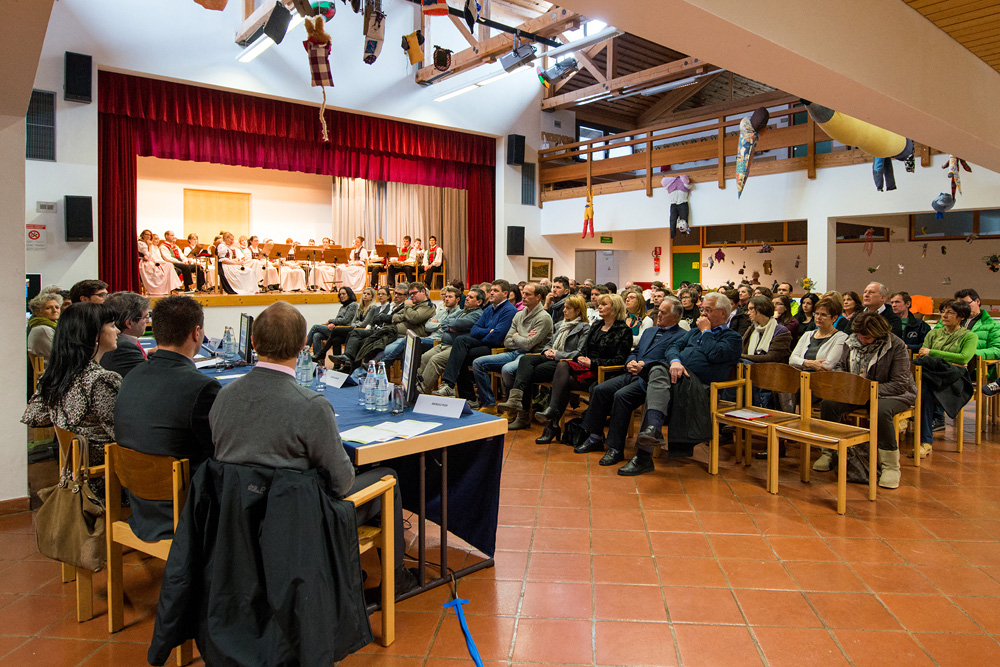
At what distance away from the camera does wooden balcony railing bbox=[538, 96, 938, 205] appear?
9.05 m

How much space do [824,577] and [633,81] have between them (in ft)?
32.5

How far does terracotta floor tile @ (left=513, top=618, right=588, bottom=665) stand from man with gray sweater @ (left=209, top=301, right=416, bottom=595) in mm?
838

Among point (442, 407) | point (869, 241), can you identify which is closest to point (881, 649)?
point (442, 407)

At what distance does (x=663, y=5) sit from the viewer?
6.85 feet

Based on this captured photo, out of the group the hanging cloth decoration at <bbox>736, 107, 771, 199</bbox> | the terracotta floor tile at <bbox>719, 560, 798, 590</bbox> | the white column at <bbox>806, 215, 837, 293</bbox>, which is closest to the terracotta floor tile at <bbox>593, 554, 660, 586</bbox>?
the terracotta floor tile at <bbox>719, 560, 798, 590</bbox>

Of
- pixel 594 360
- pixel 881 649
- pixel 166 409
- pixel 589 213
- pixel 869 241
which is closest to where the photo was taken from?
pixel 166 409

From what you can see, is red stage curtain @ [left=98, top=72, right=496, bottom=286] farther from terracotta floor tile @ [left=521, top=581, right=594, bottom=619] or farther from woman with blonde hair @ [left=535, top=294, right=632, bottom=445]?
terracotta floor tile @ [left=521, top=581, right=594, bottom=619]

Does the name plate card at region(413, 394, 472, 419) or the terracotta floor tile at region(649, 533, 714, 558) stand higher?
the name plate card at region(413, 394, 472, 419)

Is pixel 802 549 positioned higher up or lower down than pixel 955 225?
lower down

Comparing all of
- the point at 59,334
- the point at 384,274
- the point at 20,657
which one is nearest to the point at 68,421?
the point at 59,334

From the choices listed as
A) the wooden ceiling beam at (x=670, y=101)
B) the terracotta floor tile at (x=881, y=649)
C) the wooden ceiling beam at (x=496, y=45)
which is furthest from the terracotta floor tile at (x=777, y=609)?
the wooden ceiling beam at (x=670, y=101)

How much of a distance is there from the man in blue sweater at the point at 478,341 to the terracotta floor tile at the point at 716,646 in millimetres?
3800

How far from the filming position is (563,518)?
345cm

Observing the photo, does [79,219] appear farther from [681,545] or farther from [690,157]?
[690,157]
